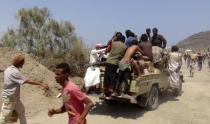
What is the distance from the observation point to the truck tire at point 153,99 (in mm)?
13023

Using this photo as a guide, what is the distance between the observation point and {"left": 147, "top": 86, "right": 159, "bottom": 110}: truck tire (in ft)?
42.7

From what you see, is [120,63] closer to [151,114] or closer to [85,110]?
[151,114]

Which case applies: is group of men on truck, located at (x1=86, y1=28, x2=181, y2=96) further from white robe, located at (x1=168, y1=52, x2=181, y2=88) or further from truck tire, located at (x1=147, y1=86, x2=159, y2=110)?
white robe, located at (x1=168, y1=52, x2=181, y2=88)

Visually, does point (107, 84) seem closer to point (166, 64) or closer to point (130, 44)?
point (130, 44)

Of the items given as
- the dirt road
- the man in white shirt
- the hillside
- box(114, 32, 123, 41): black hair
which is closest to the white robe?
the man in white shirt

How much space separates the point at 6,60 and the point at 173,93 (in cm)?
601

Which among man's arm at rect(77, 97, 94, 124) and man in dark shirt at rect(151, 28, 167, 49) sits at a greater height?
man in dark shirt at rect(151, 28, 167, 49)

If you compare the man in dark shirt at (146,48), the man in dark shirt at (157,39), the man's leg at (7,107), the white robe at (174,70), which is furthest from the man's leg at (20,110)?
the white robe at (174,70)

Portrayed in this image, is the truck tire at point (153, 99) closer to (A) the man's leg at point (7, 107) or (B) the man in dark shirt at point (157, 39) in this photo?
(B) the man in dark shirt at point (157, 39)

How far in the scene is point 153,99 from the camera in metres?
13.3

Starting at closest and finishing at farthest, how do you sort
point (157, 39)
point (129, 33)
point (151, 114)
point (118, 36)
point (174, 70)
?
point (118, 36), point (151, 114), point (129, 33), point (157, 39), point (174, 70)

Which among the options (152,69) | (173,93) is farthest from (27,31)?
(152,69)

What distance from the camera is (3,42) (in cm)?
2636

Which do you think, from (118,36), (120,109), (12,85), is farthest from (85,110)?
(120,109)
